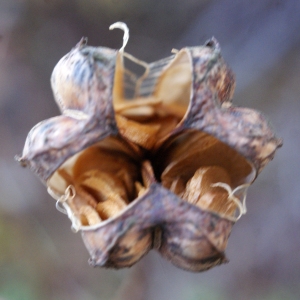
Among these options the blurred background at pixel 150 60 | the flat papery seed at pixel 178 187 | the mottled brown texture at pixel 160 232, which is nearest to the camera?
the mottled brown texture at pixel 160 232

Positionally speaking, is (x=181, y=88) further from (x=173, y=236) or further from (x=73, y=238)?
(x=73, y=238)

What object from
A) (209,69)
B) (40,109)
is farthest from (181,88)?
(40,109)

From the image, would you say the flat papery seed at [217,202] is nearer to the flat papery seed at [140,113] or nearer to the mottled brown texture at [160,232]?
the mottled brown texture at [160,232]

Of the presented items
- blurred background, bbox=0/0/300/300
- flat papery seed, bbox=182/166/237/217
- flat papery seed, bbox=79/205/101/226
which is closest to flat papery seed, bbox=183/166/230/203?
flat papery seed, bbox=182/166/237/217

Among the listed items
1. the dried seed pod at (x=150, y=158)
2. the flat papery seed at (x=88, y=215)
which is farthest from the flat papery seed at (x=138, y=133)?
the flat papery seed at (x=88, y=215)

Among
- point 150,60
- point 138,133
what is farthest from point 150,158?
point 150,60

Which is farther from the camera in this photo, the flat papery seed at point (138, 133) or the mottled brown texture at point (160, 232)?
Answer: the flat papery seed at point (138, 133)

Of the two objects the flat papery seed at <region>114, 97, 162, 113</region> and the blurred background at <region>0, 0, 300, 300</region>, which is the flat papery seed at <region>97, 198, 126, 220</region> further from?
the blurred background at <region>0, 0, 300, 300</region>
